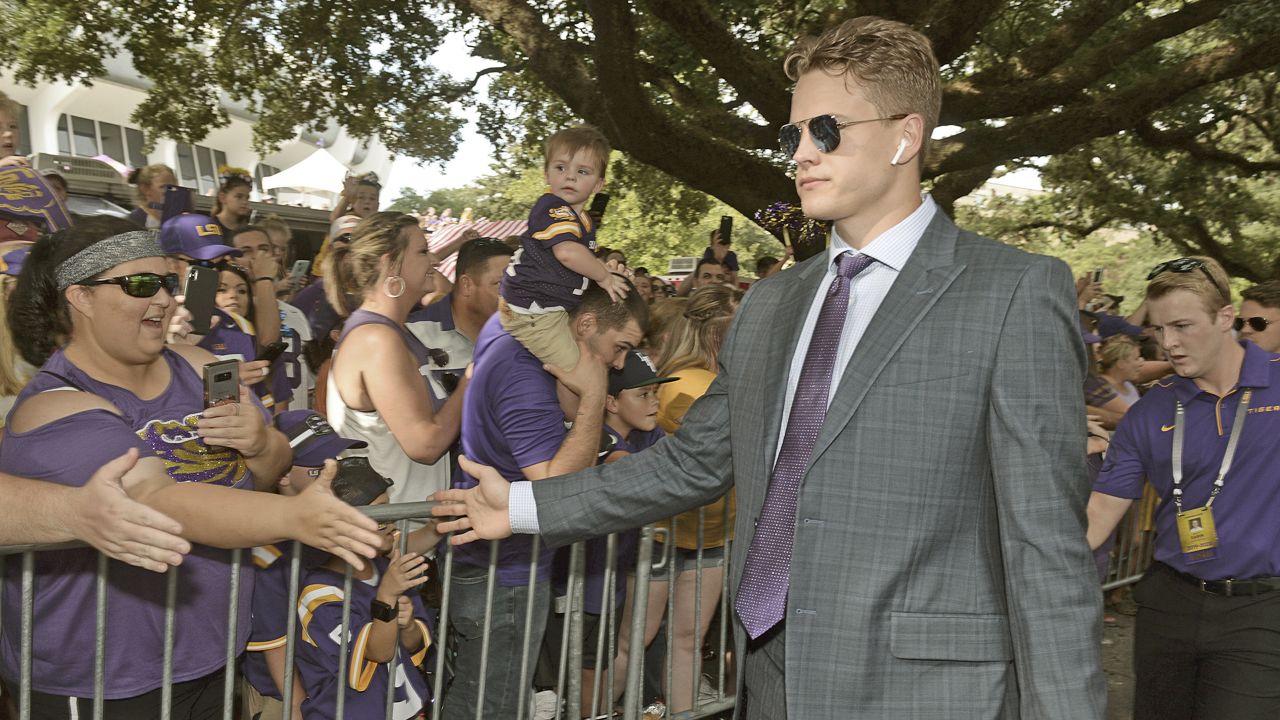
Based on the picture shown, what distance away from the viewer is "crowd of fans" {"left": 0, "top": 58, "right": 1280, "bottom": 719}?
2689 millimetres

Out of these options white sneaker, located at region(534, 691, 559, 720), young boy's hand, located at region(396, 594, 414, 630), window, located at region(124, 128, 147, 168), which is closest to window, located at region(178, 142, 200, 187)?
window, located at region(124, 128, 147, 168)

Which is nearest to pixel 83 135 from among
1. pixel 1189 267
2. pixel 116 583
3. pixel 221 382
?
pixel 221 382

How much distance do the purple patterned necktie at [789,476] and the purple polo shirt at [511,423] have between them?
1714 mm

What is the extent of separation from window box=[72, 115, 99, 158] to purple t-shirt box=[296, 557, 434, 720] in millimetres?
45911

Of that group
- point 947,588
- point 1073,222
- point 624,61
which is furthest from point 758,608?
point 1073,222

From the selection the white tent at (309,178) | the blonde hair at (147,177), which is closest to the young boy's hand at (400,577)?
the blonde hair at (147,177)

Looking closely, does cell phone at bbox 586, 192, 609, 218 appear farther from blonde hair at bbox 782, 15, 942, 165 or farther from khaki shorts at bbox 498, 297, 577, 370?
blonde hair at bbox 782, 15, 942, 165

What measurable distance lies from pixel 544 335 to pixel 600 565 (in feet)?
3.42

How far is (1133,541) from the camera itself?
7359mm

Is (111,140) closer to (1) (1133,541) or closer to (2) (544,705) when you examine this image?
(1) (1133,541)

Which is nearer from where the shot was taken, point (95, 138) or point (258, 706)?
point (258, 706)

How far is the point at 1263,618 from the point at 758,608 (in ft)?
7.74

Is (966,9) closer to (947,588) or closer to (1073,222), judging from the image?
(947,588)

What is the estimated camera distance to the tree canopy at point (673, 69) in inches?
502
